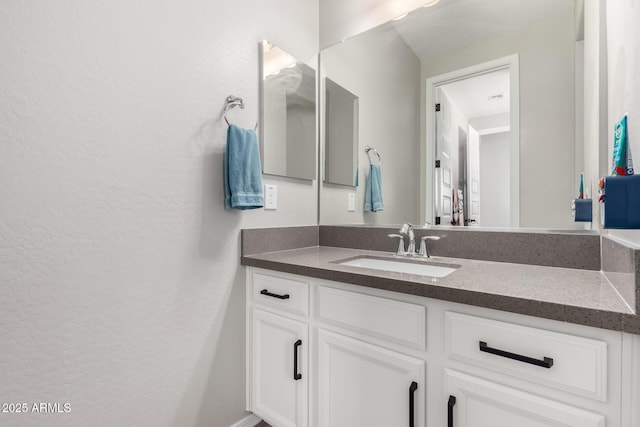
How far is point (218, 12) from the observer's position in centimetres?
130

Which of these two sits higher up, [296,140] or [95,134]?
[296,140]

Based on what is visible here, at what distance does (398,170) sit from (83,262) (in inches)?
53.6

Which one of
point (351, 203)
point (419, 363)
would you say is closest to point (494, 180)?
point (351, 203)

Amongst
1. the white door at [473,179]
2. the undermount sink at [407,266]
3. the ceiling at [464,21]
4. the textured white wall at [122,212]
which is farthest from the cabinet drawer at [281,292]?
the ceiling at [464,21]

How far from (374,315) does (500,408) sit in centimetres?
38

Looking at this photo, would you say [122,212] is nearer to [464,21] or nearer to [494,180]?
[494,180]

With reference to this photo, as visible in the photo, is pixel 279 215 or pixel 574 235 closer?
pixel 574 235

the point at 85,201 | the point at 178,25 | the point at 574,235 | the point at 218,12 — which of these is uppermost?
the point at 218,12

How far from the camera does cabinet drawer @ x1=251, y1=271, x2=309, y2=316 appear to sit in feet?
3.83

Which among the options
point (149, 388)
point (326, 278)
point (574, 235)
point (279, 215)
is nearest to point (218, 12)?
point (279, 215)

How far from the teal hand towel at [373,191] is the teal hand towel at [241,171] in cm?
65

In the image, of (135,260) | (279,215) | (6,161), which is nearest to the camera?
(6,161)

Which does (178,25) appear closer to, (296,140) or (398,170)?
(296,140)

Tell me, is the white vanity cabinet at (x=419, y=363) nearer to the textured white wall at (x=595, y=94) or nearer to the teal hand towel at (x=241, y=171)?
the teal hand towel at (x=241, y=171)
